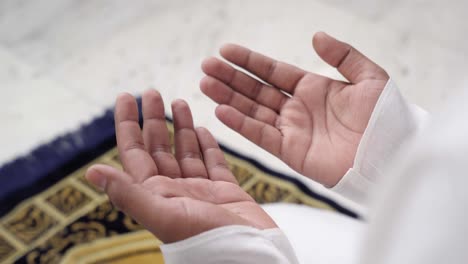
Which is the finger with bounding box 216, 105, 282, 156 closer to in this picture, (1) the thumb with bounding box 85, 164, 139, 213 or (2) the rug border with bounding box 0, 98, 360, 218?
(1) the thumb with bounding box 85, 164, 139, 213

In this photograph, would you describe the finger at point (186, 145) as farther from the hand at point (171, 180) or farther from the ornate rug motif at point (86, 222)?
the ornate rug motif at point (86, 222)

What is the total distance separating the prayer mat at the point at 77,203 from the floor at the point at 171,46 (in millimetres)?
49

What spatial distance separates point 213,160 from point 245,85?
0.55 feet

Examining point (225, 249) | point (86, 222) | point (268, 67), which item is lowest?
point (86, 222)

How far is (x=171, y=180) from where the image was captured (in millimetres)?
633

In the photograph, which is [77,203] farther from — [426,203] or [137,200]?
[426,203]

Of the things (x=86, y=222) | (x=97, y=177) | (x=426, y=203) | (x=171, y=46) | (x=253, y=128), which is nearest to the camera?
(x=426, y=203)

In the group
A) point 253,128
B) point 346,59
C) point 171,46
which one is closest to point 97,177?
point 253,128

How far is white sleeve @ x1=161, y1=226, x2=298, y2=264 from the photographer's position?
A: 1.81 feet

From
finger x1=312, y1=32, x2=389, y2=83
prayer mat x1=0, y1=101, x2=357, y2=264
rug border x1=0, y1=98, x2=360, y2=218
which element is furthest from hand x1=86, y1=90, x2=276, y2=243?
rug border x1=0, y1=98, x2=360, y2=218

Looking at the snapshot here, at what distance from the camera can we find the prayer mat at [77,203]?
1059mm

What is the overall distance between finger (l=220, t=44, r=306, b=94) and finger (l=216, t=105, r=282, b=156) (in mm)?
85

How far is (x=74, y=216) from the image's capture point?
1.13 metres

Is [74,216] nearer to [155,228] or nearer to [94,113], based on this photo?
[94,113]
